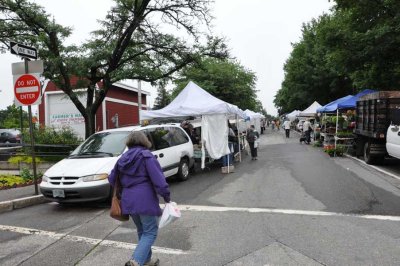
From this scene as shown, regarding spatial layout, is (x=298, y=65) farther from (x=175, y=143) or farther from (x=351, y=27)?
(x=175, y=143)

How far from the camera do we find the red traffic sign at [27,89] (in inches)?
356

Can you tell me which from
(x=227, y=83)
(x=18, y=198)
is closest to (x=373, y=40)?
(x=18, y=198)

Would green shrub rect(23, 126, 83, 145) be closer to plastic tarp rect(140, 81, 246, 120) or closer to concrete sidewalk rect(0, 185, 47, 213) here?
plastic tarp rect(140, 81, 246, 120)

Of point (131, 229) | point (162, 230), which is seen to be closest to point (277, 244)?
point (162, 230)

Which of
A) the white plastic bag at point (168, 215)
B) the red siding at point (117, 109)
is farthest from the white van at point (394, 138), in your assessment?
the red siding at point (117, 109)

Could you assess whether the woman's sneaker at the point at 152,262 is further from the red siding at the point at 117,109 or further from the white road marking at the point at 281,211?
the red siding at the point at 117,109

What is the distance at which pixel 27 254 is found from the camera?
548 cm

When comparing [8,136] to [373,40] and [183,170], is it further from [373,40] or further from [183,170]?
[373,40]

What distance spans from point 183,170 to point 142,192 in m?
7.43

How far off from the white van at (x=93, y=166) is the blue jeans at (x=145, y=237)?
3600 mm

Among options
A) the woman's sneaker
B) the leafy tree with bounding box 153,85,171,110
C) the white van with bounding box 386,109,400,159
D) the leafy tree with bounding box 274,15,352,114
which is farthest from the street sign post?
the leafy tree with bounding box 274,15,352,114

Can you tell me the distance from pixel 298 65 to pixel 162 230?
4075cm

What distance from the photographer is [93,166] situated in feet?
27.0

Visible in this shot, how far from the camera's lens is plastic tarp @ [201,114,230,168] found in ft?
45.0
